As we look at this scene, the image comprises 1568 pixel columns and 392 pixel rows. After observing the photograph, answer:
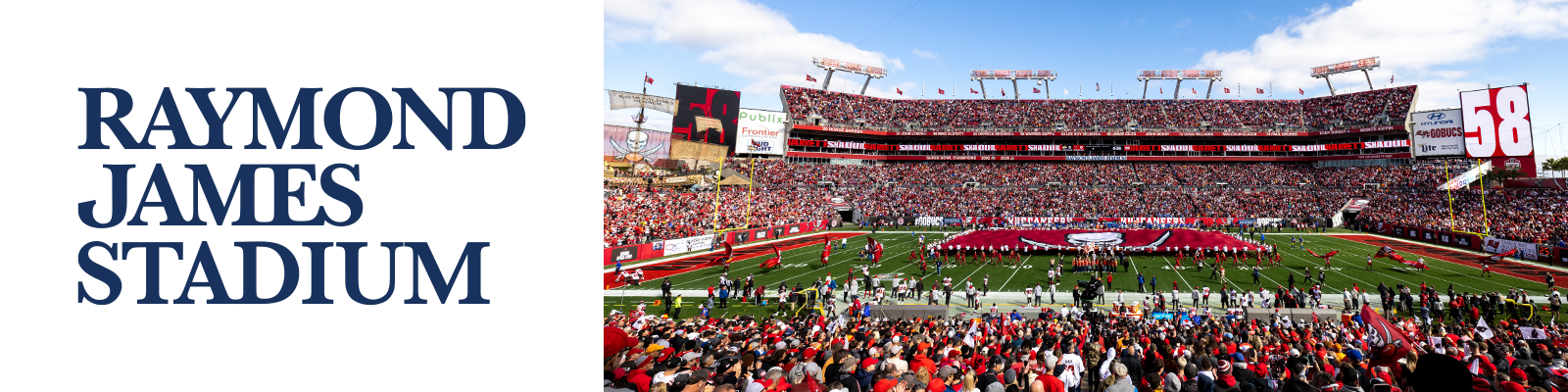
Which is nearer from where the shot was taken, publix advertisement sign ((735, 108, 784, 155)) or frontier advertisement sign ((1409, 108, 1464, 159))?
frontier advertisement sign ((1409, 108, 1464, 159))

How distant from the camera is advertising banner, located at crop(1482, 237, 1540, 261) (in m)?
26.2

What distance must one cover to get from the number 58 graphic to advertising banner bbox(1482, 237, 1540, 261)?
16069 millimetres

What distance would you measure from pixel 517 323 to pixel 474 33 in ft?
5.59

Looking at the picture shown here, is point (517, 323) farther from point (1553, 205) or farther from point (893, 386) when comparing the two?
point (1553, 205)

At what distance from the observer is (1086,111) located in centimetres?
6806

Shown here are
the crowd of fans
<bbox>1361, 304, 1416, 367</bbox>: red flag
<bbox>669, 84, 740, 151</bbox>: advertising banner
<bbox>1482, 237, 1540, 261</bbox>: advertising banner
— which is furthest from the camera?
<bbox>669, 84, 740, 151</bbox>: advertising banner

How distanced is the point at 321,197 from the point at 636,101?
160 ft

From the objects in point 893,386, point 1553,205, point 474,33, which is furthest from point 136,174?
point 1553,205

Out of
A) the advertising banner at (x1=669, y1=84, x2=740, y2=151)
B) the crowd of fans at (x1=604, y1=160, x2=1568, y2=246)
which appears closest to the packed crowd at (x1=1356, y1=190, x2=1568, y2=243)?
the crowd of fans at (x1=604, y1=160, x2=1568, y2=246)

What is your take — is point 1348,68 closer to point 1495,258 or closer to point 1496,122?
point 1496,122

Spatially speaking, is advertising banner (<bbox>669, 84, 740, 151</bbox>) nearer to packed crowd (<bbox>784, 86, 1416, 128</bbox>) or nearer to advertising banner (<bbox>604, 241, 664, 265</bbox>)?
packed crowd (<bbox>784, 86, 1416, 128</bbox>)

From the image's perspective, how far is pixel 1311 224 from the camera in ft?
144

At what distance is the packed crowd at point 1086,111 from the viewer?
63.4 m

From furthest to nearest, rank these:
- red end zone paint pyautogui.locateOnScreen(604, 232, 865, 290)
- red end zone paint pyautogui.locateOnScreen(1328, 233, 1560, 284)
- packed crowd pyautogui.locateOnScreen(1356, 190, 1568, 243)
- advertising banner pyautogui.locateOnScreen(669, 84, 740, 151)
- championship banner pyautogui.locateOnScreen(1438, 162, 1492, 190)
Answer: advertising banner pyautogui.locateOnScreen(669, 84, 740, 151)
championship banner pyautogui.locateOnScreen(1438, 162, 1492, 190)
packed crowd pyautogui.locateOnScreen(1356, 190, 1568, 243)
red end zone paint pyautogui.locateOnScreen(1328, 233, 1560, 284)
red end zone paint pyautogui.locateOnScreen(604, 232, 865, 290)
